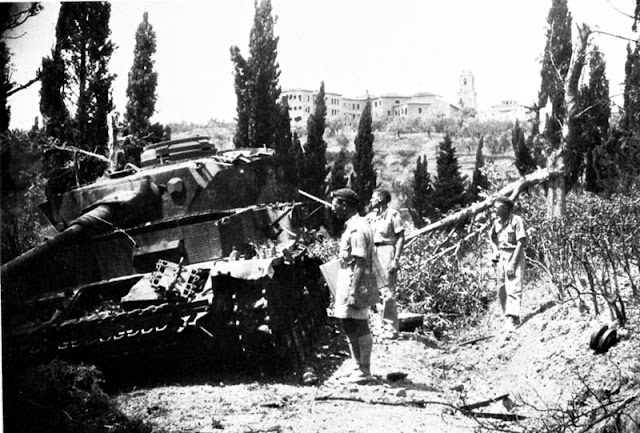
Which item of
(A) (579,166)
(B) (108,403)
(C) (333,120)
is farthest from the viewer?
(C) (333,120)

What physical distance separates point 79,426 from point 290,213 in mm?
3586

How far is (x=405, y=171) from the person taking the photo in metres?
21.3

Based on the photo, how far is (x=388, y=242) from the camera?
7.40 metres

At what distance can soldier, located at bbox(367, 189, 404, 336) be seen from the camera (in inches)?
285

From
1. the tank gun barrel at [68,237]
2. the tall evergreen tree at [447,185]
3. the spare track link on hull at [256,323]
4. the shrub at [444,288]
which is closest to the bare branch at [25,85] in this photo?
the tank gun barrel at [68,237]

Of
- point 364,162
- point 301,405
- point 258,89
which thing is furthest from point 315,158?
point 301,405

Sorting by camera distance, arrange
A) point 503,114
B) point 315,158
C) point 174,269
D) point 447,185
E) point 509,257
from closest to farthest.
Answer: point 174,269 < point 509,257 < point 315,158 < point 447,185 < point 503,114

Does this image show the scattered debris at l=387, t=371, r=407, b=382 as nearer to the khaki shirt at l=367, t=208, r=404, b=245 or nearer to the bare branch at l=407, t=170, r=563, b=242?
the khaki shirt at l=367, t=208, r=404, b=245

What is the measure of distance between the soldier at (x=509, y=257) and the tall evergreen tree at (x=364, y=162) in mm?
6021

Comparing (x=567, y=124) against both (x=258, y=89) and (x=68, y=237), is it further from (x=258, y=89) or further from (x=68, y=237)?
(x=68, y=237)

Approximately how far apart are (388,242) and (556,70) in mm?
2986

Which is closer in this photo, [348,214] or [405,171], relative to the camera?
[348,214]

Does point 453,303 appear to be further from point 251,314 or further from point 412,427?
point 412,427

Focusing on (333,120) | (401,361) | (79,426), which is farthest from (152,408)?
(333,120)
